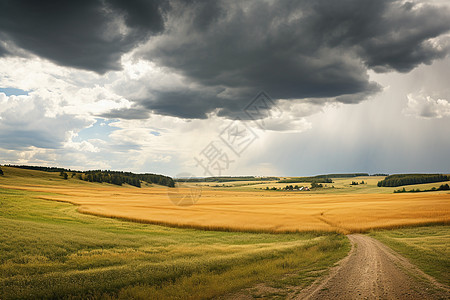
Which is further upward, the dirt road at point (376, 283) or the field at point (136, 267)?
the dirt road at point (376, 283)

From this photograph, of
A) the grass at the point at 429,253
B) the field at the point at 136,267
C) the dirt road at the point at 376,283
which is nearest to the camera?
the dirt road at the point at 376,283

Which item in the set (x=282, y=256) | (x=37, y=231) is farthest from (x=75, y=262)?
(x=282, y=256)

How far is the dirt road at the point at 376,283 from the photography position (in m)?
10.9

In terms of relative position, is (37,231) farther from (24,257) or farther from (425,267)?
(425,267)

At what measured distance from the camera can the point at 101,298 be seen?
11484 mm

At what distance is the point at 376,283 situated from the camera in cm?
1240

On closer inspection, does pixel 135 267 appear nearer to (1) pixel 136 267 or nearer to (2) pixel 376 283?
(1) pixel 136 267

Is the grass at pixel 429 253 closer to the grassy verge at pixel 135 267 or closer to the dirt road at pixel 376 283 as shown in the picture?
the dirt road at pixel 376 283

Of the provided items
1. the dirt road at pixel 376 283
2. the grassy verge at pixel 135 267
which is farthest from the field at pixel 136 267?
the dirt road at pixel 376 283

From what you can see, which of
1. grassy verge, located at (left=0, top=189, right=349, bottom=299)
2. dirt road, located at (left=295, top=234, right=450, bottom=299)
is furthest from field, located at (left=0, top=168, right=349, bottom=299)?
dirt road, located at (left=295, top=234, right=450, bottom=299)

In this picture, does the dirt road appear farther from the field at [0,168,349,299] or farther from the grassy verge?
the grassy verge

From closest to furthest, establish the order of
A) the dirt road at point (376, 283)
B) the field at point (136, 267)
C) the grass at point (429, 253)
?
the dirt road at point (376, 283) → the field at point (136, 267) → the grass at point (429, 253)

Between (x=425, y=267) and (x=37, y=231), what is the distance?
27.8 metres

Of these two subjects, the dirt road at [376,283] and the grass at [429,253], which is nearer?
the dirt road at [376,283]
